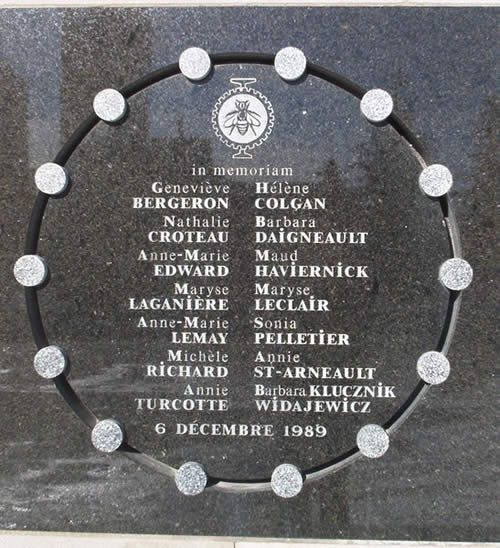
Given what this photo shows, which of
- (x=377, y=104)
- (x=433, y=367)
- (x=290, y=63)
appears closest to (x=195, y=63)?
(x=290, y=63)

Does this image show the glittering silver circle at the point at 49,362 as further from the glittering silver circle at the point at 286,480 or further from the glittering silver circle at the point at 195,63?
the glittering silver circle at the point at 195,63

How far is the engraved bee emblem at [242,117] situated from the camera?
2.50 m

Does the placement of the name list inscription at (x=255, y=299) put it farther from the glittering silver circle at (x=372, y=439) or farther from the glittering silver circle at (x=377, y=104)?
the glittering silver circle at (x=377, y=104)

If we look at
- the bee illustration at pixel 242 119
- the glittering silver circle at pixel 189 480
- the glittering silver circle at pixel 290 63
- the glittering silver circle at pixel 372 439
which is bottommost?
the glittering silver circle at pixel 189 480

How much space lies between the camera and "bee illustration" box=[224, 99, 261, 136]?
2.51 meters

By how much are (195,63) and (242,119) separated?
36cm

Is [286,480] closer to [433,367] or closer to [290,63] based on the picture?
[433,367]

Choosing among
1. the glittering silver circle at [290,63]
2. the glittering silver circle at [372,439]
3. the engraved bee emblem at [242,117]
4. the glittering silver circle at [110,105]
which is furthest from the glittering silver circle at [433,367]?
the glittering silver circle at [110,105]

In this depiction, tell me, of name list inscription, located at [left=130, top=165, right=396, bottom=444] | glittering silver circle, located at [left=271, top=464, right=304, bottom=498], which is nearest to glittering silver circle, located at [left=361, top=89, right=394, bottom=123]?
name list inscription, located at [left=130, top=165, right=396, bottom=444]

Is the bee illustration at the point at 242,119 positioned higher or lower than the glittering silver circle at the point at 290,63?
lower

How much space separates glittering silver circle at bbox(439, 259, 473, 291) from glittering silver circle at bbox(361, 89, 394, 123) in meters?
0.82

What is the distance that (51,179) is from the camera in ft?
8.28

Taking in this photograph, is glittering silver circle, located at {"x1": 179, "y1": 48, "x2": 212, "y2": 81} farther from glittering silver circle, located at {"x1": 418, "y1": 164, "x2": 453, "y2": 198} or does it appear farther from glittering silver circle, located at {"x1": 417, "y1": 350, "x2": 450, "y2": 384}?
glittering silver circle, located at {"x1": 417, "y1": 350, "x2": 450, "y2": 384}

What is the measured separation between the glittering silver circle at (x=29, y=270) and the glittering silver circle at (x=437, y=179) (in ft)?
6.64
